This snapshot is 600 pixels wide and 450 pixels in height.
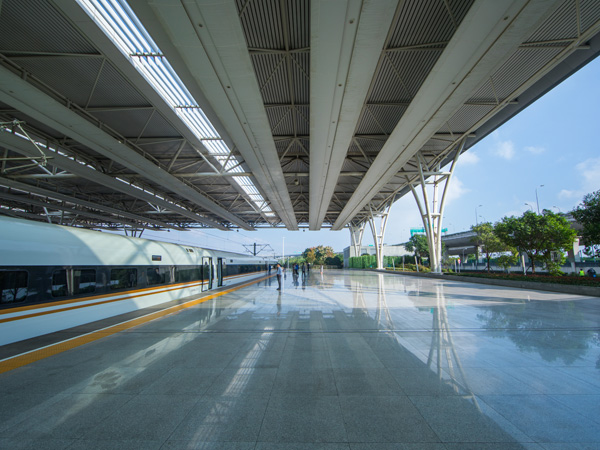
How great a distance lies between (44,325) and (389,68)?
13.9m

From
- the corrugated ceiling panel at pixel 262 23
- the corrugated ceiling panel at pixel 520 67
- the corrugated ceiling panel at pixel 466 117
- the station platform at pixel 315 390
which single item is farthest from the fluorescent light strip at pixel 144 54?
the corrugated ceiling panel at pixel 466 117

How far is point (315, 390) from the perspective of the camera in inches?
153

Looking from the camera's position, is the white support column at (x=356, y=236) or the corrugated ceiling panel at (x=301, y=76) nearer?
the corrugated ceiling panel at (x=301, y=76)

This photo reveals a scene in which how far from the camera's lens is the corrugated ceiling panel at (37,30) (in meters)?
7.94

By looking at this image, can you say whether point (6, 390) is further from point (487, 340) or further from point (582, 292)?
point (582, 292)

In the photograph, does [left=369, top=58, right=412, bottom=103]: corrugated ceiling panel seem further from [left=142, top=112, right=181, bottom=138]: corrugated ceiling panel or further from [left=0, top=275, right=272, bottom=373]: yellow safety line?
[left=0, top=275, right=272, bottom=373]: yellow safety line

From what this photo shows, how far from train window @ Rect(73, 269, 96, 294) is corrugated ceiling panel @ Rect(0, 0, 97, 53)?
23.2ft

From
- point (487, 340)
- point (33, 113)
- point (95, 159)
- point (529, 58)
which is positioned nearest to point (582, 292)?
point (529, 58)

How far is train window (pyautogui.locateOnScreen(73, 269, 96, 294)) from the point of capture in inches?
311

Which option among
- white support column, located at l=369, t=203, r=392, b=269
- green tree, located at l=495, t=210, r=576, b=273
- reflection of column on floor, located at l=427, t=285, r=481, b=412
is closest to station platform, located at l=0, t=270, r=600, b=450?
reflection of column on floor, located at l=427, t=285, r=481, b=412

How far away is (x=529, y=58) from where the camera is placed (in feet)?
39.5

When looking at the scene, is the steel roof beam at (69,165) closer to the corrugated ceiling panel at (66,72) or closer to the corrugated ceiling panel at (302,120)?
the corrugated ceiling panel at (66,72)

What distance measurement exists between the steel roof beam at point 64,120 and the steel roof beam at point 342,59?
953cm

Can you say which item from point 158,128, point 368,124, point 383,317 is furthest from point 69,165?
point 383,317
